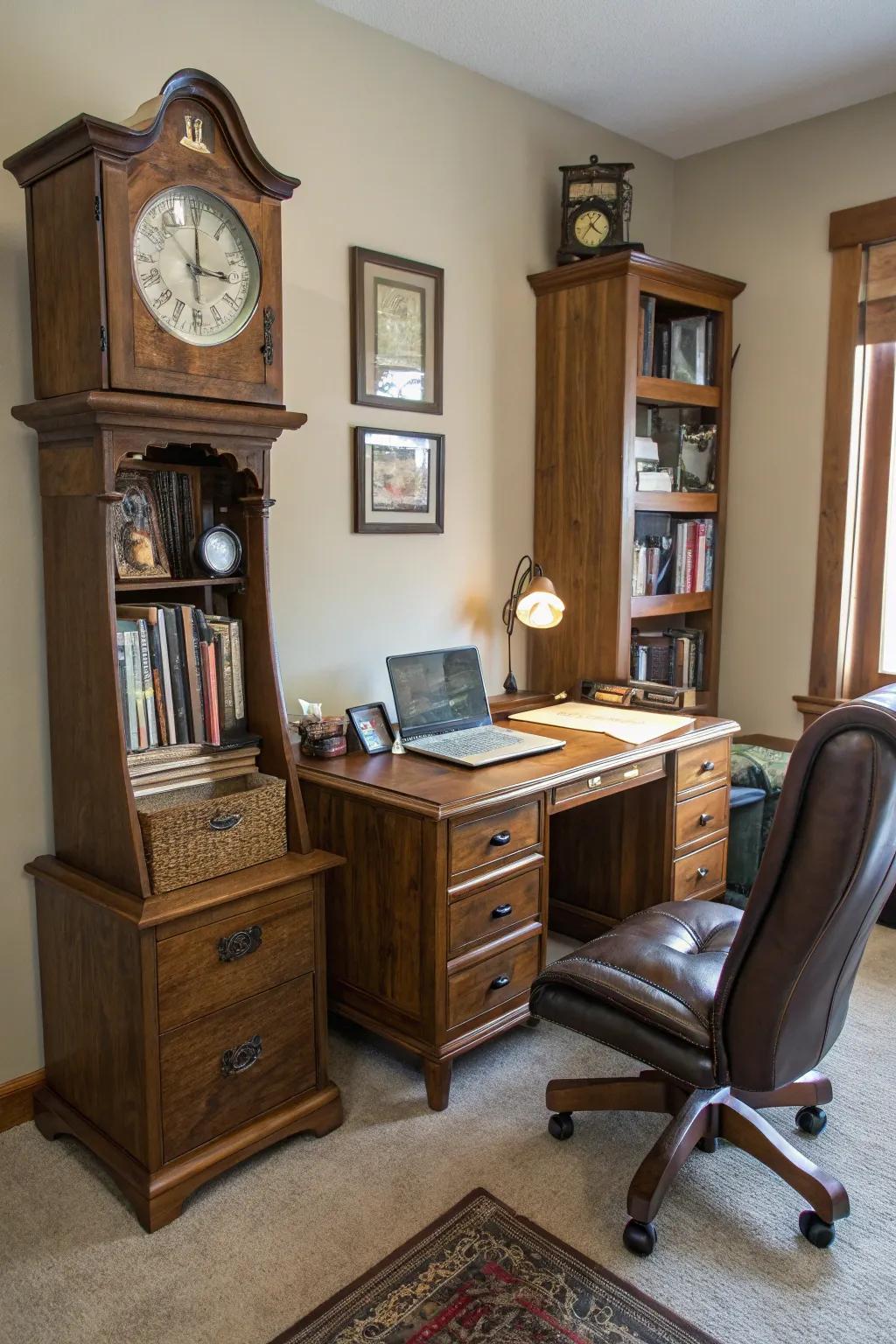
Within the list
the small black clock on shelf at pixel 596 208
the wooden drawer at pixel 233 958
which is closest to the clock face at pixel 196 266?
the wooden drawer at pixel 233 958

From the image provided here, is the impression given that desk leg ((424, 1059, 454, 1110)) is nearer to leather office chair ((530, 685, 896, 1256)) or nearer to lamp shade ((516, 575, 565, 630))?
leather office chair ((530, 685, 896, 1256))

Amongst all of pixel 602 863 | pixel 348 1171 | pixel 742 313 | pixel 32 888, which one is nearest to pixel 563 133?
pixel 742 313

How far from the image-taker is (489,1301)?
1.69 m

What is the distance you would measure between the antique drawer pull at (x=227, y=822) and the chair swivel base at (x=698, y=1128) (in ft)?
2.97

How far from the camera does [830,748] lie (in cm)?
153

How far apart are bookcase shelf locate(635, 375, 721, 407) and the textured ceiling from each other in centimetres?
91

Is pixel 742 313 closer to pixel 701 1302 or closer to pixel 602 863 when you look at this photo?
pixel 602 863

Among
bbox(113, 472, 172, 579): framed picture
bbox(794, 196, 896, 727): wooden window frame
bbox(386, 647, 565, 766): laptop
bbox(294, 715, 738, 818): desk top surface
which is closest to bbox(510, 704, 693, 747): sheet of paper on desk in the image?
bbox(294, 715, 738, 818): desk top surface

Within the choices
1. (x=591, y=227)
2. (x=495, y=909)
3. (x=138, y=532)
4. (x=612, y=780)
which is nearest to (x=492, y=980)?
(x=495, y=909)

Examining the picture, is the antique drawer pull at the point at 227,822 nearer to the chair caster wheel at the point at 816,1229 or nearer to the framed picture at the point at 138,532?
the framed picture at the point at 138,532

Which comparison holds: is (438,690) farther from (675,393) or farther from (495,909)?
(675,393)

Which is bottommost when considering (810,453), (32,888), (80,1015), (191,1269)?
(191,1269)

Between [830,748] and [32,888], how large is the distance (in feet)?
5.63

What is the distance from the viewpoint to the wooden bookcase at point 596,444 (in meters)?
3.09
